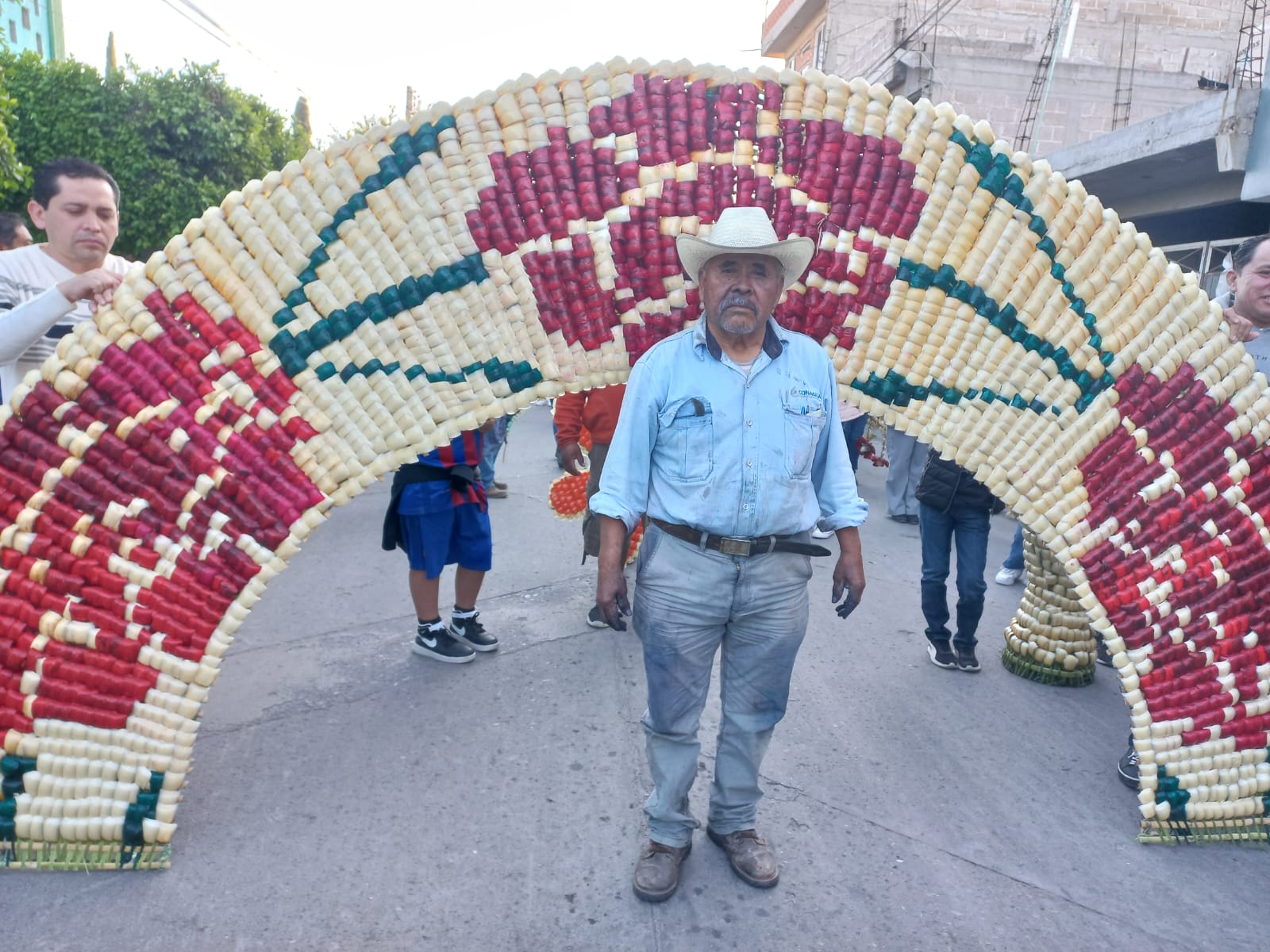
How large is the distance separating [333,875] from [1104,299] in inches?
109

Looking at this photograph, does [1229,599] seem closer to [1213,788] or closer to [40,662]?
[1213,788]

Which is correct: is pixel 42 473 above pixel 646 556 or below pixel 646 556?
above

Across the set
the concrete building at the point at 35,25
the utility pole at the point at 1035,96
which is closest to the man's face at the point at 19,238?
the utility pole at the point at 1035,96

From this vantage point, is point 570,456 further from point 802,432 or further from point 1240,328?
point 1240,328

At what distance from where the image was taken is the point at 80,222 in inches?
116

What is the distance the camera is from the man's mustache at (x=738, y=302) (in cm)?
226

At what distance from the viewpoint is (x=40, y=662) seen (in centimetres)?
233

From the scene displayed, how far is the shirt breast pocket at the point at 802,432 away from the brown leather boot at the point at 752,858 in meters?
1.10

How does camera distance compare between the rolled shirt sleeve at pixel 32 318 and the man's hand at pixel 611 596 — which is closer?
the man's hand at pixel 611 596

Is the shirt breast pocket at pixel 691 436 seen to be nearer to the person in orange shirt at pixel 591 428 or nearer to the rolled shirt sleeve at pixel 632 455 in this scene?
the rolled shirt sleeve at pixel 632 455

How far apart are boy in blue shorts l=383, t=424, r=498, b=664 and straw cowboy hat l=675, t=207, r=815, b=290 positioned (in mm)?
1692

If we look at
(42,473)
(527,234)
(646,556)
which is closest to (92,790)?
(42,473)

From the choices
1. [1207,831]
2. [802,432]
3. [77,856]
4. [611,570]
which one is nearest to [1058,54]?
[1207,831]

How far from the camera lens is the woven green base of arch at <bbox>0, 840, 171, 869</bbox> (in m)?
2.40
